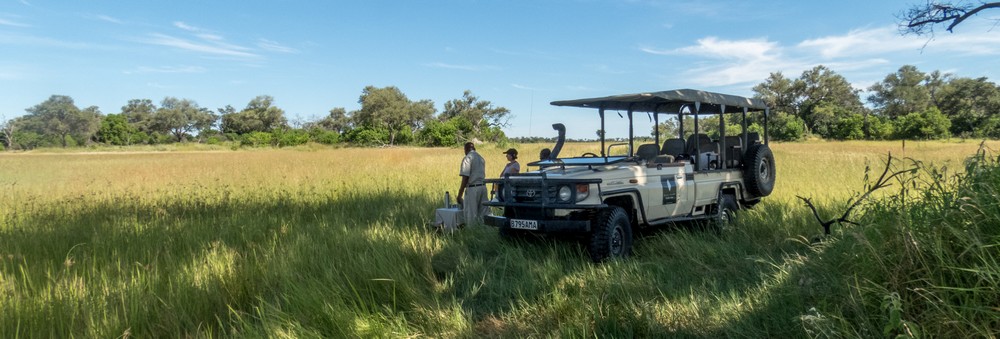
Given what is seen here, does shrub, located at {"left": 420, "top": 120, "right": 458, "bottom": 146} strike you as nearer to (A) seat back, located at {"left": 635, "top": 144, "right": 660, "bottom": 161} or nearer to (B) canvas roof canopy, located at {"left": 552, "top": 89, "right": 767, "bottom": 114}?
(B) canvas roof canopy, located at {"left": 552, "top": 89, "right": 767, "bottom": 114}

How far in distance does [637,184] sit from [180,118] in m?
98.1

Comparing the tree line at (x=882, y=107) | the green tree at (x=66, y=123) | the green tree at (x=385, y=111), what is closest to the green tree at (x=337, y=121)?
the green tree at (x=385, y=111)

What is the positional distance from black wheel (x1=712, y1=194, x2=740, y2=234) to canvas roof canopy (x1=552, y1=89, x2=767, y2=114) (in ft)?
4.35

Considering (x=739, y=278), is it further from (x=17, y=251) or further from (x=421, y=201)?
(x=17, y=251)

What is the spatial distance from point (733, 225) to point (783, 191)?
402 cm

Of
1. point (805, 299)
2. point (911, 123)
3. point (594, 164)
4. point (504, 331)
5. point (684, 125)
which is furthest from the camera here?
point (911, 123)

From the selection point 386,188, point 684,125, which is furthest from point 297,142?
point 684,125

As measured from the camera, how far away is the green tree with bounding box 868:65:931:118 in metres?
64.7

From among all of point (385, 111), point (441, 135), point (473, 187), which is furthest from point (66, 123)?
point (473, 187)

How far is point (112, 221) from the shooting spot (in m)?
7.57

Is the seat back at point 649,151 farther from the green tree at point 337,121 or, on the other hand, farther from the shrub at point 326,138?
the green tree at point 337,121

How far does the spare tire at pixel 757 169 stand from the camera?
25.4 ft

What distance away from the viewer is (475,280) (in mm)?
4945

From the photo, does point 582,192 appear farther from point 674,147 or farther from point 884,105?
point 884,105
